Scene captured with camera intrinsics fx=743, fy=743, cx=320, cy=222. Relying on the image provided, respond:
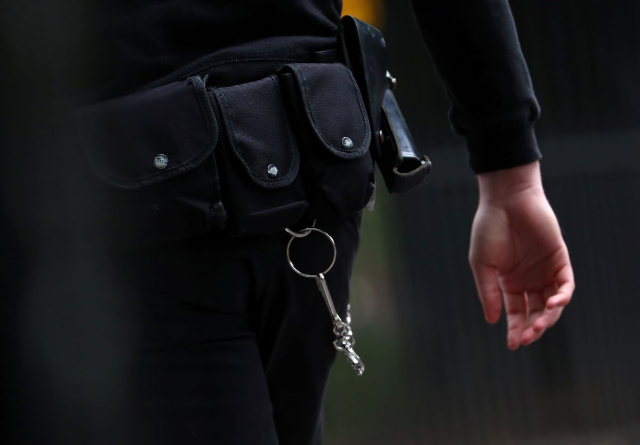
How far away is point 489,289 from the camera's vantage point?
4.85 feet

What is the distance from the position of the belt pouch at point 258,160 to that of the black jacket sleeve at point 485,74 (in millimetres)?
455

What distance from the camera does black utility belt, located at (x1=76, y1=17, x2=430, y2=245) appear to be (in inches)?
36.1

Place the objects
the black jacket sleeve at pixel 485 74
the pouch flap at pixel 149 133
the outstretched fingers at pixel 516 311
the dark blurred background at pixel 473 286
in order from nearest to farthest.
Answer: the pouch flap at pixel 149 133 → the black jacket sleeve at pixel 485 74 → the outstretched fingers at pixel 516 311 → the dark blurred background at pixel 473 286

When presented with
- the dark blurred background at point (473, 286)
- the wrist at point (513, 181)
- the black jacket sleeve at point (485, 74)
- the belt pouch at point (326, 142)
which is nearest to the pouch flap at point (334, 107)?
the belt pouch at point (326, 142)

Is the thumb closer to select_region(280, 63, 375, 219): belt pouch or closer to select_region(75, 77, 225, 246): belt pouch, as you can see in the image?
select_region(280, 63, 375, 219): belt pouch

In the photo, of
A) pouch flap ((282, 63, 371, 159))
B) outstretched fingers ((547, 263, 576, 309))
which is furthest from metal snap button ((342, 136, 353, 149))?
outstretched fingers ((547, 263, 576, 309))

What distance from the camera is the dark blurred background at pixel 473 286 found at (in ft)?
12.1

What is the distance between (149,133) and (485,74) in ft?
2.20

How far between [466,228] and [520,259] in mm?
2377

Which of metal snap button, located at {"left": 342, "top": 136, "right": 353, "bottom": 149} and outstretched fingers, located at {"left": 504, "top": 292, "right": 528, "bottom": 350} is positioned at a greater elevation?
metal snap button, located at {"left": 342, "top": 136, "right": 353, "bottom": 149}

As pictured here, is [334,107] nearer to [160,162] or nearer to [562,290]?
[160,162]

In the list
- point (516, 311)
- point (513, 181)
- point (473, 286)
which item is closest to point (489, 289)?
point (516, 311)

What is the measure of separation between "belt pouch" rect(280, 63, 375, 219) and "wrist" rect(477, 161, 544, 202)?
1.49 feet

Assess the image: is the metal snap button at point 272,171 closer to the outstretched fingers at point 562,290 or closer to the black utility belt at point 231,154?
the black utility belt at point 231,154
